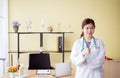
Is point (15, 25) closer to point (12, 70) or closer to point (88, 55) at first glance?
point (12, 70)

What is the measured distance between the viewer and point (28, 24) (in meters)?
4.76

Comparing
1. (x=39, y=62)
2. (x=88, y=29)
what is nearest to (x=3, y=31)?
(x=39, y=62)

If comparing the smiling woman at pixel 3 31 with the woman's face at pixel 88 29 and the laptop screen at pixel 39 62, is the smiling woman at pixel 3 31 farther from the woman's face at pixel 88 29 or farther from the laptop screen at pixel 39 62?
the woman's face at pixel 88 29

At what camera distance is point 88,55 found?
2365 mm

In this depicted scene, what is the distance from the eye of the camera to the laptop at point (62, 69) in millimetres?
3129

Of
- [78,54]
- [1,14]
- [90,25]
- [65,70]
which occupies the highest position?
[1,14]

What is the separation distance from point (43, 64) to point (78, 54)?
1.40 meters

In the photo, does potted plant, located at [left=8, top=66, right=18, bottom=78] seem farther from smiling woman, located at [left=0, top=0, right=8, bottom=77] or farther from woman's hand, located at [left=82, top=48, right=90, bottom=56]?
smiling woman, located at [left=0, top=0, right=8, bottom=77]

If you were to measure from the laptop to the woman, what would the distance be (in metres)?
0.68

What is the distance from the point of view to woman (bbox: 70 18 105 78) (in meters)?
2.37

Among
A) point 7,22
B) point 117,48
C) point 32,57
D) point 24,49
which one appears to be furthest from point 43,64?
point 117,48

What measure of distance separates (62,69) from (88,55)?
92 cm

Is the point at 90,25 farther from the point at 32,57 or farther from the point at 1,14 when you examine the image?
the point at 1,14

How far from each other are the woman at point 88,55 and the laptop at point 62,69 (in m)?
0.68
